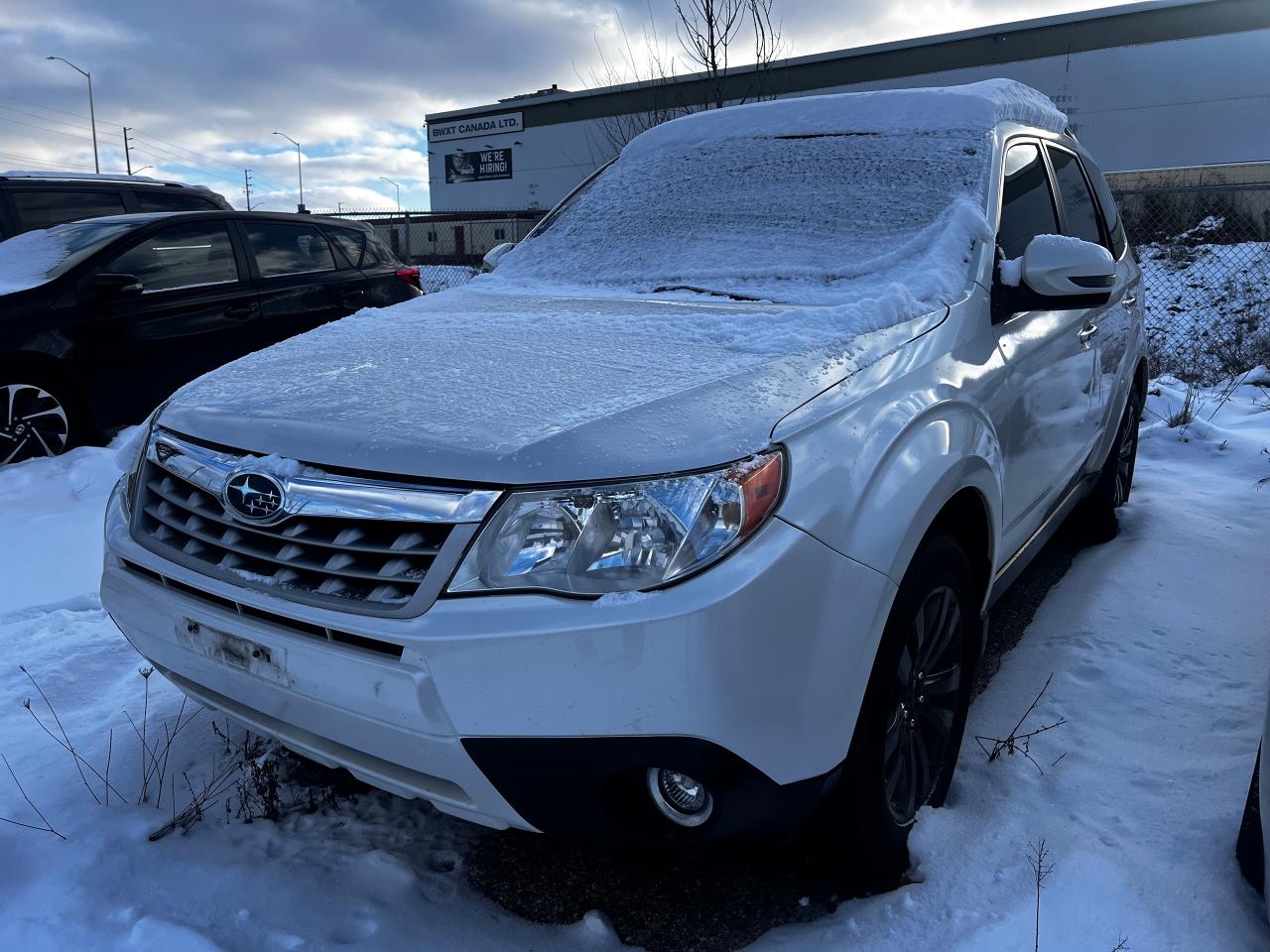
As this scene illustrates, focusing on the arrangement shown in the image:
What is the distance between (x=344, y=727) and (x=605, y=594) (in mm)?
583

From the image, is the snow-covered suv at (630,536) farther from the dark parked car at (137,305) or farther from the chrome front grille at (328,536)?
the dark parked car at (137,305)

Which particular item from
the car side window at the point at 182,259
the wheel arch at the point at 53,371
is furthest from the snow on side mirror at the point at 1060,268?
the car side window at the point at 182,259

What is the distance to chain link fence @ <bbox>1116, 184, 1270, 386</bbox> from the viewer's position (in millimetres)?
9625

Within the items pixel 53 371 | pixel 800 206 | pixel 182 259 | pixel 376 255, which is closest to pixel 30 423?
pixel 53 371

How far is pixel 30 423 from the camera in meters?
5.03

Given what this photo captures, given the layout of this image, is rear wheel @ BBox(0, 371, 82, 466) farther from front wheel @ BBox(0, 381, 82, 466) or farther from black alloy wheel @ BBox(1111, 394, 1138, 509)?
black alloy wheel @ BBox(1111, 394, 1138, 509)

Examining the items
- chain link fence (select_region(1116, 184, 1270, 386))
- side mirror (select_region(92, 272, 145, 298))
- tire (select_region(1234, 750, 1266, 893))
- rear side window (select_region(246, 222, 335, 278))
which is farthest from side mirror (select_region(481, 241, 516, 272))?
chain link fence (select_region(1116, 184, 1270, 386))

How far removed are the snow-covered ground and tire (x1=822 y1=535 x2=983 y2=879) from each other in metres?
0.14

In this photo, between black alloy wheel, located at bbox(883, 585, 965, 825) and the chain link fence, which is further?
the chain link fence

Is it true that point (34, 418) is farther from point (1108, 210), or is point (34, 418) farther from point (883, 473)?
point (1108, 210)

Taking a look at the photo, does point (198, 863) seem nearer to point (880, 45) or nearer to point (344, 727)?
point (344, 727)

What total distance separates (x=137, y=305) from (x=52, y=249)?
674 millimetres

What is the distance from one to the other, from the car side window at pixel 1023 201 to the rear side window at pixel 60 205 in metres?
6.89

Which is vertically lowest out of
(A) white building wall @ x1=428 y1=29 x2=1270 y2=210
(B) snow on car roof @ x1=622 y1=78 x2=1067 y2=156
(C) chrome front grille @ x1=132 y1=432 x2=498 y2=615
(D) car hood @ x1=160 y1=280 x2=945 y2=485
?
(C) chrome front grille @ x1=132 y1=432 x2=498 y2=615
